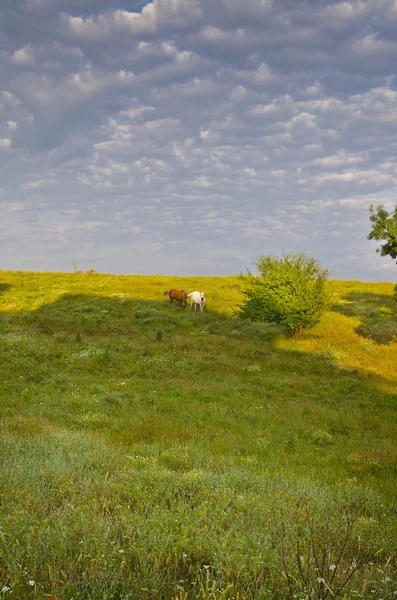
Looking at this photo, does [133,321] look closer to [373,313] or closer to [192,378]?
[192,378]

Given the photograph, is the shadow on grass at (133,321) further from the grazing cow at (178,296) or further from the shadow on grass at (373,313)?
the shadow on grass at (373,313)

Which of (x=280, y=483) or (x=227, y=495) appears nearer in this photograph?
(x=227, y=495)

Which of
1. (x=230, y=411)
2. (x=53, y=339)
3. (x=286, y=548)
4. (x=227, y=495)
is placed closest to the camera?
(x=286, y=548)

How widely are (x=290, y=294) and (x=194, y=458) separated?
20.9 m

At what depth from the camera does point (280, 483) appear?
791 cm

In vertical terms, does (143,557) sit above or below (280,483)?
above

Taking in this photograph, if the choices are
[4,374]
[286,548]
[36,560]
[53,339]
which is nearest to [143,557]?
[36,560]

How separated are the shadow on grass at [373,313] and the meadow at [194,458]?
0.88ft

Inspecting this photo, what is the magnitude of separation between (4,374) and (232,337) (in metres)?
14.0

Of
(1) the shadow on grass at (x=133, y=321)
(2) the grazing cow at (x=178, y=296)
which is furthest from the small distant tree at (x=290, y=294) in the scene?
(2) the grazing cow at (x=178, y=296)

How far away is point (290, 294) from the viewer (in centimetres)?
2880

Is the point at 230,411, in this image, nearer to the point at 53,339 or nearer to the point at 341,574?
the point at 341,574

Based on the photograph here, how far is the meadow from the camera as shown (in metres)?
4.26

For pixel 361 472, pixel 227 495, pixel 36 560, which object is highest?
pixel 36 560
